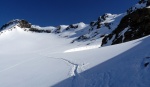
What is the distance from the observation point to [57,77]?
21500 millimetres

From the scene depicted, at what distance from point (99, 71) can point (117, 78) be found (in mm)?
3130

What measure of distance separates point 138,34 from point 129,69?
76.7 feet

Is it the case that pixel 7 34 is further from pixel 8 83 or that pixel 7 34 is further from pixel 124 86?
pixel 124 86

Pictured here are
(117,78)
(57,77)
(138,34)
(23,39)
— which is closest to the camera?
(117,78)

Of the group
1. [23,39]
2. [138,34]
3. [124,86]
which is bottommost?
[124,86]

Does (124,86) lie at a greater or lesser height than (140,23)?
lesser

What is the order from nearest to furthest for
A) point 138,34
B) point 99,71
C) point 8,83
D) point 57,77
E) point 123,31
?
point 99,71 → point 57,77 → point 8,83 → point 138,34 → point 123,31

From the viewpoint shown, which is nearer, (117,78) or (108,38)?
(117,78)

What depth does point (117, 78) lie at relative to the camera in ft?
50.3

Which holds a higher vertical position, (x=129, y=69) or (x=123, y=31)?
(x=123, y=31)

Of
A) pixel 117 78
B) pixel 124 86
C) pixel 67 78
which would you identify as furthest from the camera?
pixel 67 78

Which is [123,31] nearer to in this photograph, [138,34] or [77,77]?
[138,34]

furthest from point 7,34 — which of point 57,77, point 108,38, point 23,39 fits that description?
point 57,77

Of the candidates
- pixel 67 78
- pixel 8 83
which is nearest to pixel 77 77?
pixel 67 78
